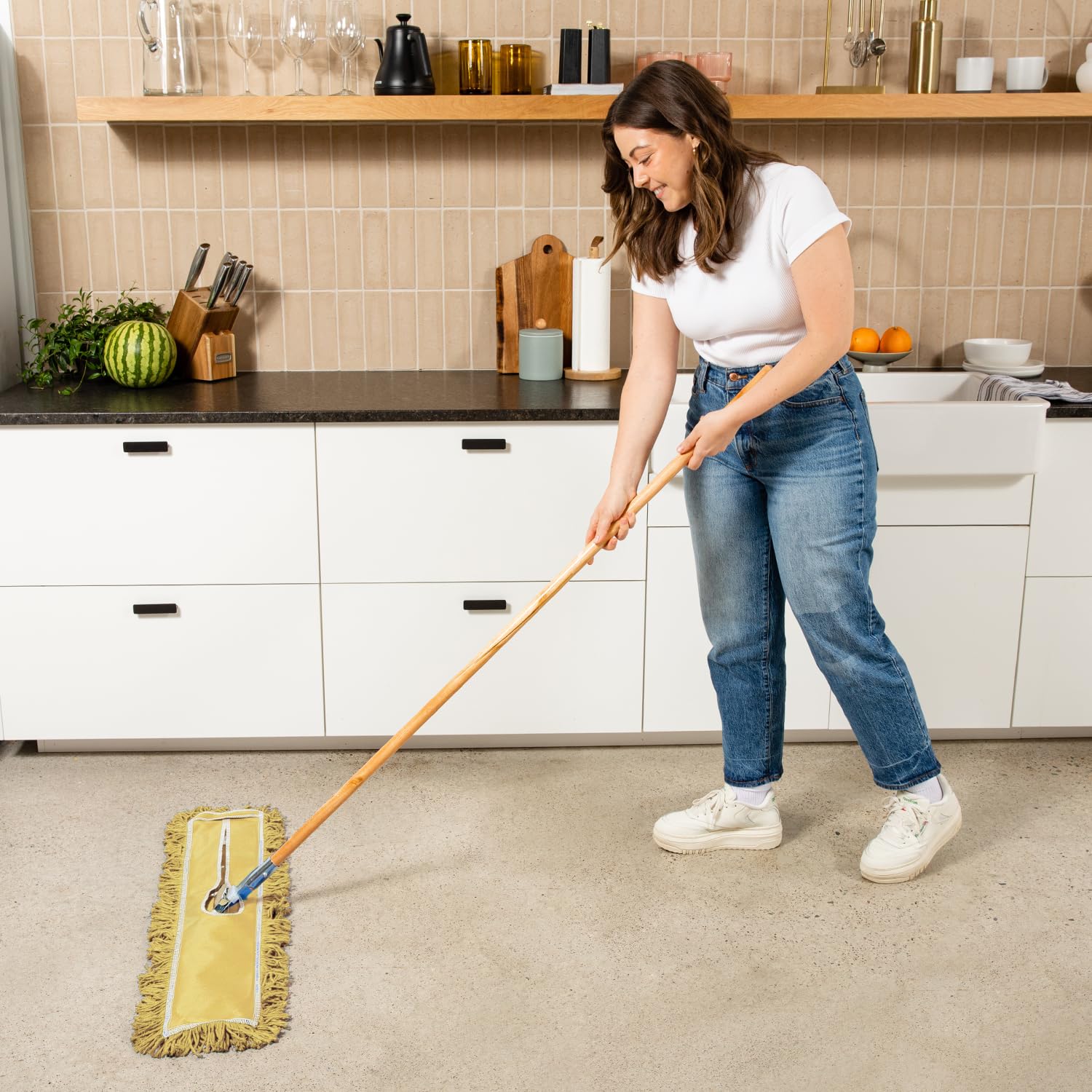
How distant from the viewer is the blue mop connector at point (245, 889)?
6.71ft

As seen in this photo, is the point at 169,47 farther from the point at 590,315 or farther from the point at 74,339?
the point at 590,315

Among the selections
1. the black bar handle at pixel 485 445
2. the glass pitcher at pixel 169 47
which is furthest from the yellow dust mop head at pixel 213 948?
the glass pitcher at pixel 169 47

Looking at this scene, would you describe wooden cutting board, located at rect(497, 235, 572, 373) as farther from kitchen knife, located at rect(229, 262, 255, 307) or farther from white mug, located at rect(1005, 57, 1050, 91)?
white mug, located at rect(1005, 57, 1050, 91)

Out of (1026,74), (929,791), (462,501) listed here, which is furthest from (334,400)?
(1026,74)

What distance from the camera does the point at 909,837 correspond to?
2.19 m

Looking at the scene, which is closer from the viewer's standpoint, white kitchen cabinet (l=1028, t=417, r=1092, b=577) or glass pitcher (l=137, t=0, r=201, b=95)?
white kitchen cabinet (l=1028, t=417, r=1092, b=577)

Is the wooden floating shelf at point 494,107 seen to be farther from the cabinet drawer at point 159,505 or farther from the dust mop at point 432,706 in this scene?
the dust mop at point 432,706

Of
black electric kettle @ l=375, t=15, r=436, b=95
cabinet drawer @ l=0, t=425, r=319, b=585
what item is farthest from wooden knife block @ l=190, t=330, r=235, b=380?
black electric kettle @ l=375, t=15, r=436, b=95

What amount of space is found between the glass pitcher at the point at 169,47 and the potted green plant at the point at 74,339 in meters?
0.47

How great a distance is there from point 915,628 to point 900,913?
0.69 metres

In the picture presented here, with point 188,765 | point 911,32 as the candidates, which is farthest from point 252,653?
point 911,32

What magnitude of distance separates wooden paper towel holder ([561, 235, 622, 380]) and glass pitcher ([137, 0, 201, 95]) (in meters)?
0.94

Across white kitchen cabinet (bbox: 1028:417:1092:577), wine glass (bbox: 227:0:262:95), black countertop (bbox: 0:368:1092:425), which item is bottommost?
white kitchen cabinet (bbox: 1028:417:1092:577)

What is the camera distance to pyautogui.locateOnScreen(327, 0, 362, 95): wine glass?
2.76 m
